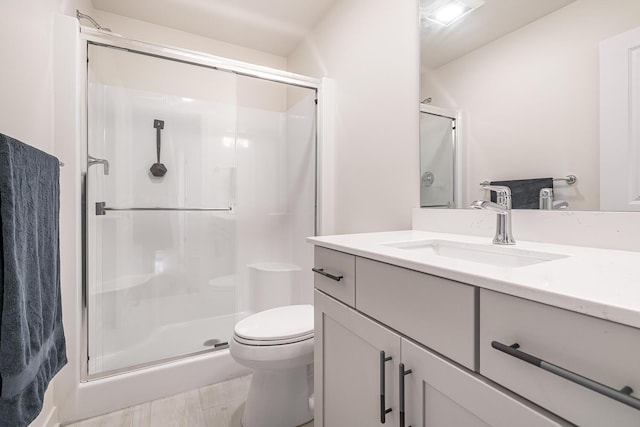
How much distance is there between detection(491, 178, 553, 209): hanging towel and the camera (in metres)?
0.99

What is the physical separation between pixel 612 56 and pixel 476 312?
84 centimetres

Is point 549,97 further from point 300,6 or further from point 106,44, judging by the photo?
point 106,44

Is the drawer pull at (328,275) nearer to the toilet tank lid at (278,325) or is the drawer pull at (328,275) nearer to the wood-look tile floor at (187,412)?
the toilet tank lid at (278,325)

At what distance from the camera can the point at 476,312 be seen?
563 millimetres

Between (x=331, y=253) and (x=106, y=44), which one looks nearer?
(x=331, y=253)

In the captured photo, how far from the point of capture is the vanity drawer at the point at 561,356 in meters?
0.39

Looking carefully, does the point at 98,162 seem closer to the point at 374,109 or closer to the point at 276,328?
the point at 276,328

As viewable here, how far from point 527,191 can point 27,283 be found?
1514 mm

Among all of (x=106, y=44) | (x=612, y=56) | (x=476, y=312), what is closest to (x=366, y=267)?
(x=476, y=312)

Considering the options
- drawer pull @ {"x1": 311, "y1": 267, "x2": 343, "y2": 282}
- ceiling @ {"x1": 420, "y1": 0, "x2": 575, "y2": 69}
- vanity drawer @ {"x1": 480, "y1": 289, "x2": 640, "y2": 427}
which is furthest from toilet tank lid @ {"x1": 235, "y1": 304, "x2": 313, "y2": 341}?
ceiling @ {"x1": 420, "y1": 0, "x2": 575, "y2": 69}

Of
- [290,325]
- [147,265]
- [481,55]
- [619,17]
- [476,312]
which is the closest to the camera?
[476,312]

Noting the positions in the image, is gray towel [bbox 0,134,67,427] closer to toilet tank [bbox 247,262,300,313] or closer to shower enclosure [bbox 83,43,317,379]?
shower enclosure [bbox 83,43,317,379]

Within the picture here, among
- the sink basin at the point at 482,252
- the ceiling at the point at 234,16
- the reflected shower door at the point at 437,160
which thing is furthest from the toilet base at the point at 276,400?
the ceiling at the point at 234,16

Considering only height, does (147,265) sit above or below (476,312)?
below
